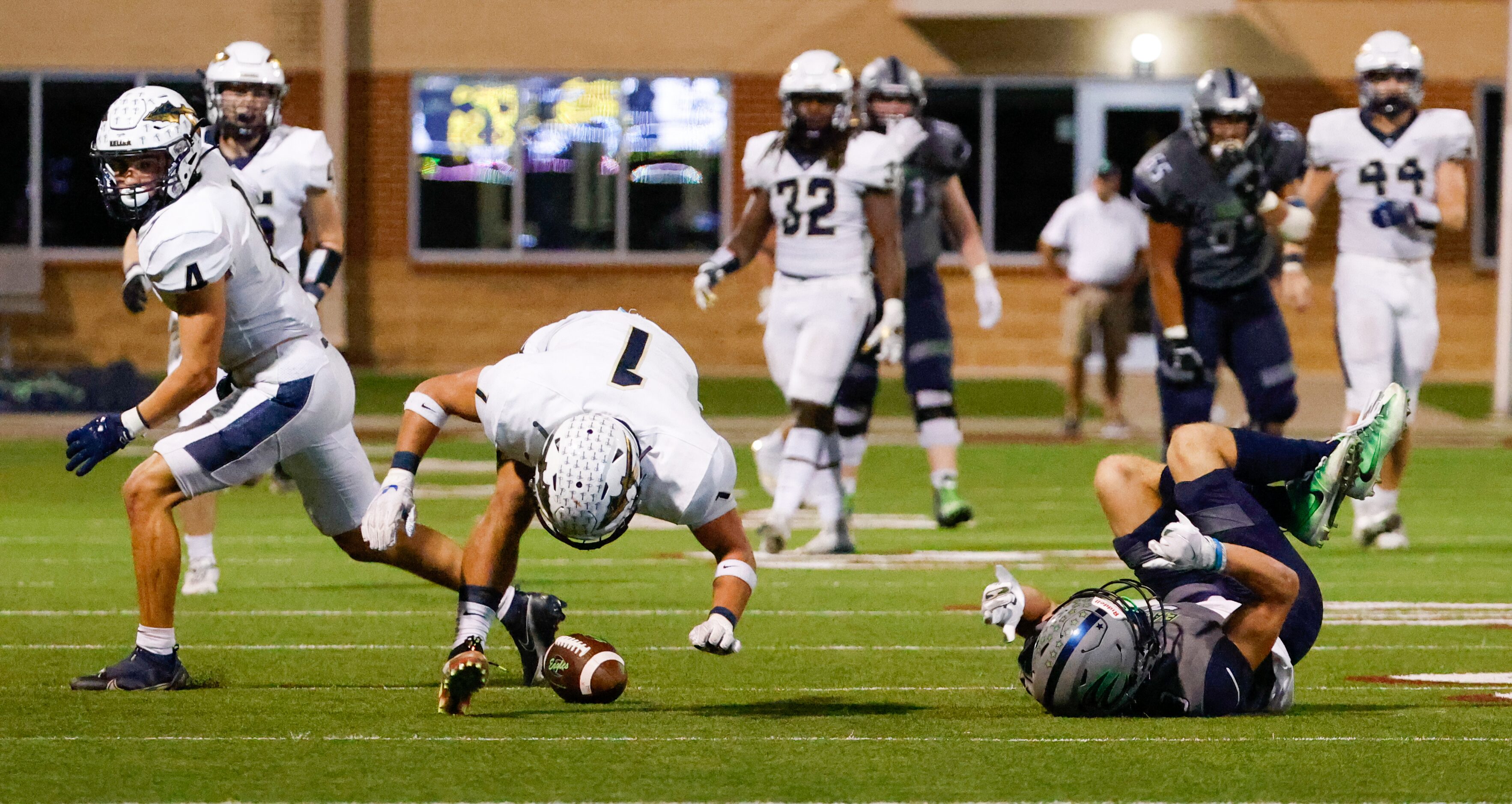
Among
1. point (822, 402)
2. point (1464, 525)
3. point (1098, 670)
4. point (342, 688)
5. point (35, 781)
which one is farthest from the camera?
point (1464, 525)

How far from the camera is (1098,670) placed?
20.5 ft

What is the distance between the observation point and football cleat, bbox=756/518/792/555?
10.5 metres

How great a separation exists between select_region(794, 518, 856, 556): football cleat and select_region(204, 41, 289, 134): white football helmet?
9.63 ft

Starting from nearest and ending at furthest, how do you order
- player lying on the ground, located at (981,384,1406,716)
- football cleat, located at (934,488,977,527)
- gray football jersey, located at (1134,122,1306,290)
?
player lying on the ground, located at (981,384,1406,716), gray football jersey, located at (1134,122,1306,290), football cleat, located at (934,488,977,527)

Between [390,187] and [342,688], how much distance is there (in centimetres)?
1642

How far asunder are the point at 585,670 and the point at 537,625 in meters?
0.42

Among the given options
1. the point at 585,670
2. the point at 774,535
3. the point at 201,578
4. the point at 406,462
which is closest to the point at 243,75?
the point at 201,578

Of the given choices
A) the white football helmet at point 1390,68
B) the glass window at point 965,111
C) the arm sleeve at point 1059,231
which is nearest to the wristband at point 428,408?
the white football helmet at point 1390,68

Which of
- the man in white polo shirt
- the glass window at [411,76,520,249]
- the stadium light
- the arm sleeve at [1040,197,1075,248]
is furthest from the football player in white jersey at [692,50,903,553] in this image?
the glass window at [411,76,520,249]

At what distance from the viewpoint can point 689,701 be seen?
22.4ft

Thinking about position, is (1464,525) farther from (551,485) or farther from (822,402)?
(551,485)

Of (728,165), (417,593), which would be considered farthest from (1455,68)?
(417,593)

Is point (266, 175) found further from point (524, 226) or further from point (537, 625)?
point (524, 226)

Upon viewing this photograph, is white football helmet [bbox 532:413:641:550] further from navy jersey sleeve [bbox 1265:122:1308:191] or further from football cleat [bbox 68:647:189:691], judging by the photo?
navy jersey sleeve [bbox 1265:122:1308:191]
